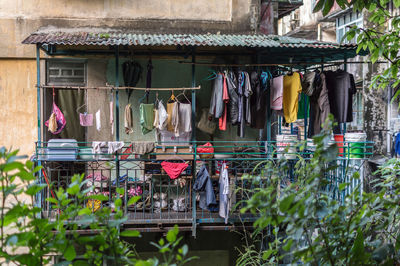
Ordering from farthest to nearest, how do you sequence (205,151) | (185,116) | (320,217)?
(185,116), (205,151), (320,217)

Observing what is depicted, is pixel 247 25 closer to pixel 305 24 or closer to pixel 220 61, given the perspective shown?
pixel 220 61

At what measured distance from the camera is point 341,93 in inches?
359

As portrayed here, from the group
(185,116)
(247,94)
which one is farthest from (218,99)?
(185,116)

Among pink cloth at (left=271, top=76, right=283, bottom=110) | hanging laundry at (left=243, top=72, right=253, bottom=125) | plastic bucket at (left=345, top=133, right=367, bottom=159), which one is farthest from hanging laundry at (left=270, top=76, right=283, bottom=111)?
plastic bucket at (left=345, top=133, right=367, bottom=159)

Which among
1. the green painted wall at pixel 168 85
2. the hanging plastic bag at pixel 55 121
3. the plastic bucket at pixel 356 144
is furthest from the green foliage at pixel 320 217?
the green painted wall at pixel 168 85

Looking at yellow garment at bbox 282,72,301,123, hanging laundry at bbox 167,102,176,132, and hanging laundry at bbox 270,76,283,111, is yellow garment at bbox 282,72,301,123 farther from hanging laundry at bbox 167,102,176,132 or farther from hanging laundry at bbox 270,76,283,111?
hanging laundry at bbox 167,102,176,132

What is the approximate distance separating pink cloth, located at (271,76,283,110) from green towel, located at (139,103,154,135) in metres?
2.34

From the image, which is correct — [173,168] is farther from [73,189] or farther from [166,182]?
[73,189]

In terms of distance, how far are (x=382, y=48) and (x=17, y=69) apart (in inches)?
308

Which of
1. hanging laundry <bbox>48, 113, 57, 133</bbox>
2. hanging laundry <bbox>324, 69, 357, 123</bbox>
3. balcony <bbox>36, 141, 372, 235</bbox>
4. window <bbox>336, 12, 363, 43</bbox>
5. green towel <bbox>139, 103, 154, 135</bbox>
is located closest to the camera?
balcony <bbox>36, 141, 372, 235</bbox>

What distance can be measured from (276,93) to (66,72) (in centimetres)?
449

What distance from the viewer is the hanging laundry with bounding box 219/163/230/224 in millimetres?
8328

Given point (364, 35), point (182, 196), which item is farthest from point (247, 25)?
point (364, 35)

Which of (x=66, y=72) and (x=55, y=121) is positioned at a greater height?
(x=66, y=72)
